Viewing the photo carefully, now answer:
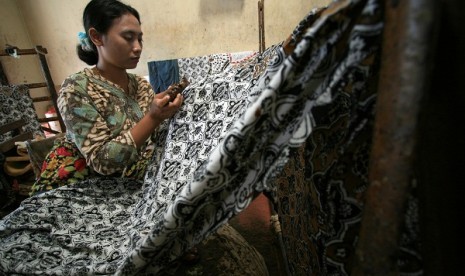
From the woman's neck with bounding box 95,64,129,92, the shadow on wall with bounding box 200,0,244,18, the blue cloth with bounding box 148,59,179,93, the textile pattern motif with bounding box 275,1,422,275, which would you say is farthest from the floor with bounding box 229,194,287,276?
the shadow on wall with bounding box 200,0,244,18

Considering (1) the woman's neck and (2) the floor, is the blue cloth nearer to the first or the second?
(1) the woman's neck

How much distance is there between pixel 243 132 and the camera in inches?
15.0

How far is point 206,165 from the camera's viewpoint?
0.43m

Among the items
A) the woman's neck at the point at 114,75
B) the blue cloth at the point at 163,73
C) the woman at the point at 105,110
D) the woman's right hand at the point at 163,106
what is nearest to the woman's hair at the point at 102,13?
the woman at the point at 105,110

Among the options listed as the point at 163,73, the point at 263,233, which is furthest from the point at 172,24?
the point at 263,233

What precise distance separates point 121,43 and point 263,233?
4.34ft

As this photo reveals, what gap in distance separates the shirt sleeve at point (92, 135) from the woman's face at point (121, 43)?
23 cm

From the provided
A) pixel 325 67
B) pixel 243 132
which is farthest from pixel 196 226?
pixel 325 67

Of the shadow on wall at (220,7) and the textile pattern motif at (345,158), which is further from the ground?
the shadow on wall at (220,7)

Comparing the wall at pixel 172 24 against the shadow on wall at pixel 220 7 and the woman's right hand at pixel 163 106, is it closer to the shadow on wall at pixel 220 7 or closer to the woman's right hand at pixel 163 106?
the shadow on wall at pixel 220 7

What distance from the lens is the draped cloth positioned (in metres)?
0.33

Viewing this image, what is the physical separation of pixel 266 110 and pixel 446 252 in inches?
13.5

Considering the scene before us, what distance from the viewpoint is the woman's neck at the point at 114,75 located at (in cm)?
115

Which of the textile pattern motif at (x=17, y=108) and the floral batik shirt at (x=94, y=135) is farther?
the textile pattern motif at (x=17, y=108)
